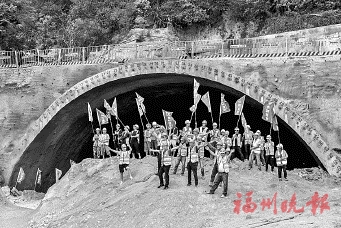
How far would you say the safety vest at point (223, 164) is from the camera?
1908 centimetres

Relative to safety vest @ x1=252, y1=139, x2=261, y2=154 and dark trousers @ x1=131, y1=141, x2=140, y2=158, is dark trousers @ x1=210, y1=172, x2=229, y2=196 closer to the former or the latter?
safety vest @ x1=252, y1=139, x2=261, y2=154

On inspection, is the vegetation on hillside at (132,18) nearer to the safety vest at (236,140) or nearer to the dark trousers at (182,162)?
the safety vest at (236,140)

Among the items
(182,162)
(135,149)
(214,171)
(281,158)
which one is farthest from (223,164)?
(135,149)

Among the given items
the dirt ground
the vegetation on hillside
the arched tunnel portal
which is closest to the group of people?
the dirt ground

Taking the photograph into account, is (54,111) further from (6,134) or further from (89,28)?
(89,28)

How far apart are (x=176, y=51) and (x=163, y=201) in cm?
1136

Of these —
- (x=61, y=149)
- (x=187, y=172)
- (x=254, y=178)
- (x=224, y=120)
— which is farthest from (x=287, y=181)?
(x=61, y=149)

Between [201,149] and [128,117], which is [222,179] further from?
[128,117]

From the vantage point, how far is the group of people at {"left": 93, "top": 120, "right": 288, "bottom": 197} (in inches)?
775

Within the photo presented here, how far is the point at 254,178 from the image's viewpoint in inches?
842

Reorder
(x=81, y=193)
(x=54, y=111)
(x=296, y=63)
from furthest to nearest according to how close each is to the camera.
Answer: (x=54, y=111) → (x=296, y=63) → (x=81, y=193)

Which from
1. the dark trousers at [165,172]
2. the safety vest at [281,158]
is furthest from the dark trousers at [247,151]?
the dark trousers at [165,172]

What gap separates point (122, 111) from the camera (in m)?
32.1

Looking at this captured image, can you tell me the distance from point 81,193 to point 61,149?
29.9 feet
